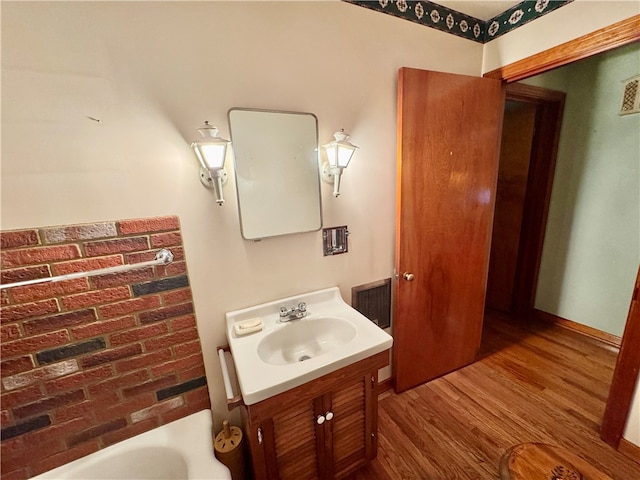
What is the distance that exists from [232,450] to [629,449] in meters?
1.93

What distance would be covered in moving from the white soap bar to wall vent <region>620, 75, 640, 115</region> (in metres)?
2.90

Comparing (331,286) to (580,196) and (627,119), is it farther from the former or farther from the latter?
(627,119)

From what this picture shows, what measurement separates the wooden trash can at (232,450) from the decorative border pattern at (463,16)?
81.7 inches

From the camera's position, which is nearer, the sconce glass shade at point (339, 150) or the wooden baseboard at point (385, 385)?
the sconce glass shade at point (339, 150)

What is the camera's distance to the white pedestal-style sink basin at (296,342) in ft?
3.04

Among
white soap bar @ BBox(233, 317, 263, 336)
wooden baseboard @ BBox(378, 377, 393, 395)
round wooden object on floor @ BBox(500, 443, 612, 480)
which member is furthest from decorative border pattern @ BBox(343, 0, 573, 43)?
wooden baseboard @ BBox(378, 377, 393, 395)

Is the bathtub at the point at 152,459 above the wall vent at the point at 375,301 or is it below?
below

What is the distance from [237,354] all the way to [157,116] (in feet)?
3.21

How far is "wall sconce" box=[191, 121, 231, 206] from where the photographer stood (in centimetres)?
93

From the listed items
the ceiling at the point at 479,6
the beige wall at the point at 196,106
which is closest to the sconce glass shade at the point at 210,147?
the beige wall at the point at 196,106

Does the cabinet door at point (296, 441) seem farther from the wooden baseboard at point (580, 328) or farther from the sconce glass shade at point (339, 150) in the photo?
the wooden baseboard at point (580, 328)

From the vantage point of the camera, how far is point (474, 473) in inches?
49.5

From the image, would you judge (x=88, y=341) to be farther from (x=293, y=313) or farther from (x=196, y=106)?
(x=196, y=106)

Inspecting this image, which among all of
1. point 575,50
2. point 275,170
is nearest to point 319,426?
point 275,170
